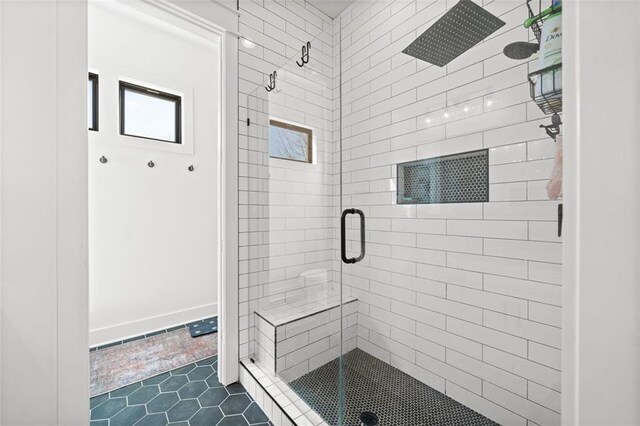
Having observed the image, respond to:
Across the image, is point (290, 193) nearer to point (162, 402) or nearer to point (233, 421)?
point (233, 421)

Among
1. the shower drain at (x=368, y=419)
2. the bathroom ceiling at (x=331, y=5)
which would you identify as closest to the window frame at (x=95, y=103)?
the bathroom ceiling at (x=331, y=5)

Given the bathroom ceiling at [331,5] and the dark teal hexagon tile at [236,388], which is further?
the bathroom ceiling at [331,5]

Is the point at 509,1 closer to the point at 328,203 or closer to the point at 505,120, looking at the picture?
the point at 505,120

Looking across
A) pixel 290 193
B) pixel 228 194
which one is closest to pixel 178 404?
pixel 228 194

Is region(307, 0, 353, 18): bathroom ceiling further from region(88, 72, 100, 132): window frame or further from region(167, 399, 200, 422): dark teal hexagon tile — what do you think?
region(167, 399, 200, 422): dark teal hexagon tile

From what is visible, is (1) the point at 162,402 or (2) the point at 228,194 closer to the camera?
(1) the point at 162,402

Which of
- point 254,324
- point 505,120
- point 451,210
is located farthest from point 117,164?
point 505,120

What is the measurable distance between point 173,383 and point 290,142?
5.46ft

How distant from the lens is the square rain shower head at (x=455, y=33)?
4.49ft

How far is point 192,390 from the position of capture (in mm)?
1613

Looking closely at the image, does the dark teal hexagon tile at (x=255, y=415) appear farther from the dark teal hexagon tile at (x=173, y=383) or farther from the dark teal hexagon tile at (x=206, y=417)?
the dark teal hexagon tile at (x=173, y=383)

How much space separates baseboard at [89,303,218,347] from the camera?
6.99 ft

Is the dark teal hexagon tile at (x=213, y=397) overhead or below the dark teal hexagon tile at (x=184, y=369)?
below
